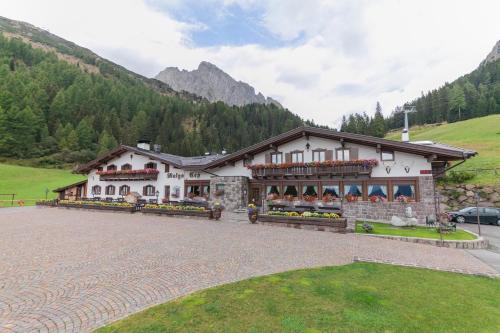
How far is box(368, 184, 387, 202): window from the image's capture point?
18.4m

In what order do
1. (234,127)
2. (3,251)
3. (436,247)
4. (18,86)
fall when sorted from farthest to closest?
1. (234,127)
2. (18,86)
3. (436,247)
4. (3,251)

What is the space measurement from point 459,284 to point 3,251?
46.3ft

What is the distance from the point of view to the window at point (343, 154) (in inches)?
784

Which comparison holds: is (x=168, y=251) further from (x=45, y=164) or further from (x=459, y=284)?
(x=45, y=164)

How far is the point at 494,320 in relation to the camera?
467cm

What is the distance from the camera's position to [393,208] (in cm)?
1780

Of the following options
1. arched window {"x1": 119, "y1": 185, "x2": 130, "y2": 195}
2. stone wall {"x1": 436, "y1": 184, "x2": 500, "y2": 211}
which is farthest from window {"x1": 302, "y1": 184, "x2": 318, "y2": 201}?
arched window {"x1": 119, "y1": 185, "x2": 130, "y2": 195}

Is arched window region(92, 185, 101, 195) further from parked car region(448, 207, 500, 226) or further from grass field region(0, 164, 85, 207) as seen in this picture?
parked car region(448, 207, 500, 226)

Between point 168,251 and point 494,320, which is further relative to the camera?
point 168,251

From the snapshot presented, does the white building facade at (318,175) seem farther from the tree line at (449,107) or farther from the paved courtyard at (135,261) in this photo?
the tree line at (449,107)

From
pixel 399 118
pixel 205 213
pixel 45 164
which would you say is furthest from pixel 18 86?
pixel 399 118

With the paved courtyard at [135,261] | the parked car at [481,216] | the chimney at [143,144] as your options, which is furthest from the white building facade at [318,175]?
the paved courtyard at [135,261]

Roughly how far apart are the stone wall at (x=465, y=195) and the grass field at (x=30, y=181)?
147ft

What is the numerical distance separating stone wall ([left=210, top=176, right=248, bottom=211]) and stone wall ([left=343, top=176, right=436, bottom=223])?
8287 mm
